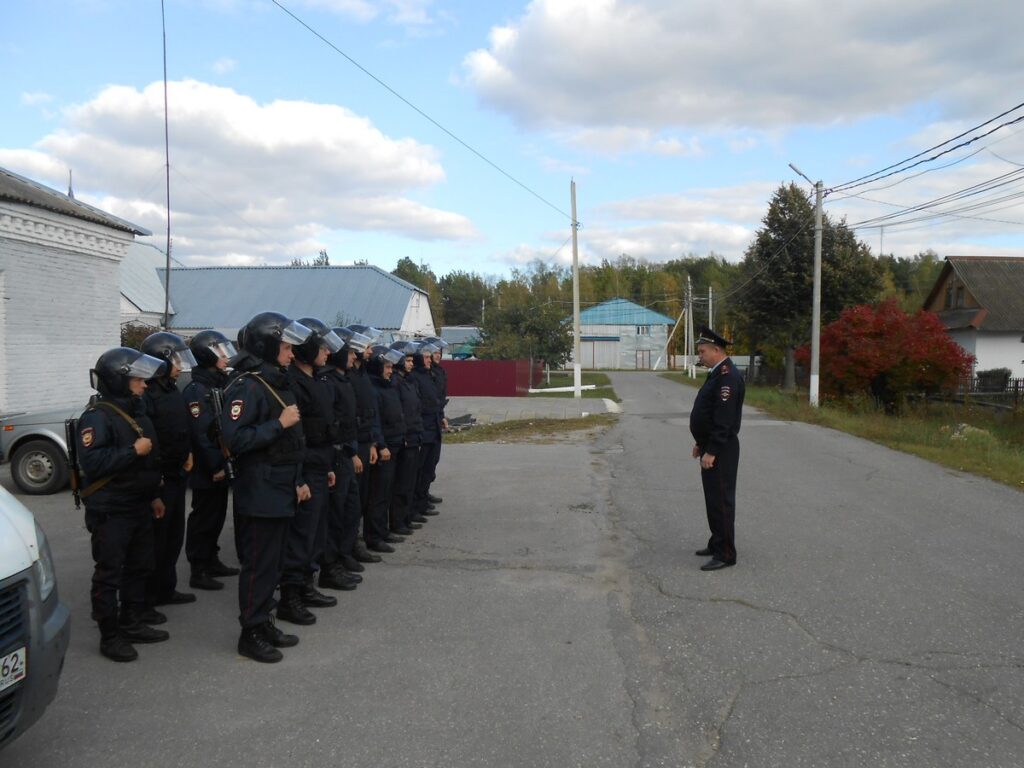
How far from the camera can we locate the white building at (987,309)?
39094 millimetres

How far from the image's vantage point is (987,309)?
3944cm

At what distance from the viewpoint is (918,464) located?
12570 mm

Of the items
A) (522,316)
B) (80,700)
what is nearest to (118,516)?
(80,700)

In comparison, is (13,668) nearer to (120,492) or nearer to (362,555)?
(120,492)

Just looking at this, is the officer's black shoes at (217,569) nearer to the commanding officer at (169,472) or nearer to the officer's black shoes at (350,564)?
the commanding officer at (169,472)

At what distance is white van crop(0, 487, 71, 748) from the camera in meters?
3.06

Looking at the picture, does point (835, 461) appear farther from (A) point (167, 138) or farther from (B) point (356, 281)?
(B) point (356, 281)

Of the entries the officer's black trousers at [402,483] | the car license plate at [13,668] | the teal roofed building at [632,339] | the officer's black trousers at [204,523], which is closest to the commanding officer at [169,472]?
the officer's black trousers at [204,523]

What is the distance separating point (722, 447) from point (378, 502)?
10.1 feet

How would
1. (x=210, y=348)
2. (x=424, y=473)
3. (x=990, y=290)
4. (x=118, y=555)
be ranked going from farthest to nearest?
(x=990, y=290) < (x=424, y=473) < (x=210, y=348) < (x=118, y=555)

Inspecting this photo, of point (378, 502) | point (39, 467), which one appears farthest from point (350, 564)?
point (39, 467)

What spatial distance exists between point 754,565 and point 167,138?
14.3m

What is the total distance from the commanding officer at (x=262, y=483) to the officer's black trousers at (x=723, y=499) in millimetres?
3469

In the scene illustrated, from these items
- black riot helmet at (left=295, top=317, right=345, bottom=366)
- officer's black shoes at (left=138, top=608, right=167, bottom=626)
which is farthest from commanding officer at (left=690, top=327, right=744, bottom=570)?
officer's black shoes at (left=138, top=608, right=167, bottom=626)
